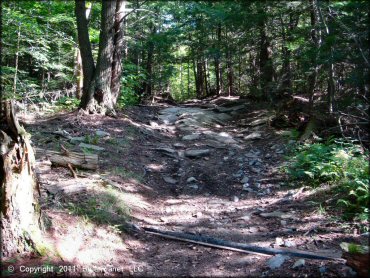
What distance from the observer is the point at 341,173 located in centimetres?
637

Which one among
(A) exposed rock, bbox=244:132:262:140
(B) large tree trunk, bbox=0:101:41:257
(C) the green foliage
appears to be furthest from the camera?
(A) exposed rock, bbox=244:132:262:140

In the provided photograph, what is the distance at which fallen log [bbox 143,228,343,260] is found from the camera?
4.04 meters

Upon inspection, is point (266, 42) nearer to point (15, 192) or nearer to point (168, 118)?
point (168, 118)

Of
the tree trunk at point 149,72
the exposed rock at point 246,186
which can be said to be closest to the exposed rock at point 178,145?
the exposed rock at point 246,186

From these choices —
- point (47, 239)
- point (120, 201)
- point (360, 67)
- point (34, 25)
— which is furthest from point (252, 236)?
point (34, 25)

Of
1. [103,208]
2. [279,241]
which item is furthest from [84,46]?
[279,241]

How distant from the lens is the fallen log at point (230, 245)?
→ 13.2 feet

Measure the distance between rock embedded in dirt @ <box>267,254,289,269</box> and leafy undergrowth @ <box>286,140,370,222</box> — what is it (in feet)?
5.24

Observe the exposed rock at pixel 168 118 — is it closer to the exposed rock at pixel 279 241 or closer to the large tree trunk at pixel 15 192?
the exposed rock at pixel 279 241

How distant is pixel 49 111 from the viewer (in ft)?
38.4

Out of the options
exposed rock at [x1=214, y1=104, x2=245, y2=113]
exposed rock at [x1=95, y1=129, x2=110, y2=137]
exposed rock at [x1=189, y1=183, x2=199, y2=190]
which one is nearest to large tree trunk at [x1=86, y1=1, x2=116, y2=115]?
exposed rock at [x1=95, y1=129, x2=110, y2=137]

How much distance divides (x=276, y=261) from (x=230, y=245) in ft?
2.70

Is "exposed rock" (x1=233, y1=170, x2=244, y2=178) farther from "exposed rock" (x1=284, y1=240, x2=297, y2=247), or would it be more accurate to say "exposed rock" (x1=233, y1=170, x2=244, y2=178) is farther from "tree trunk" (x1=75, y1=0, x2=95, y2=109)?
"tree trunk" (x1=75, y1=0, x2=95, y2=109)

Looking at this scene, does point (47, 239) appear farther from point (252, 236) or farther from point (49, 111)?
point (49, 111)
